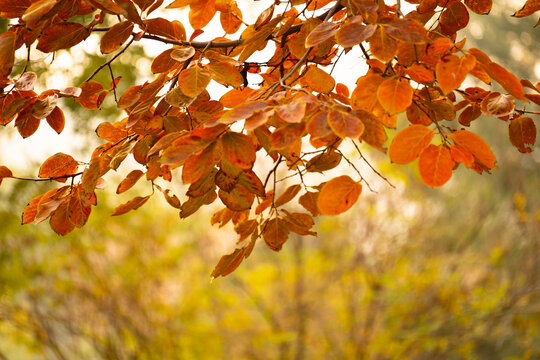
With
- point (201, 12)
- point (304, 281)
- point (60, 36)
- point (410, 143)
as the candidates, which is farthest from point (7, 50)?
point (304, 281)

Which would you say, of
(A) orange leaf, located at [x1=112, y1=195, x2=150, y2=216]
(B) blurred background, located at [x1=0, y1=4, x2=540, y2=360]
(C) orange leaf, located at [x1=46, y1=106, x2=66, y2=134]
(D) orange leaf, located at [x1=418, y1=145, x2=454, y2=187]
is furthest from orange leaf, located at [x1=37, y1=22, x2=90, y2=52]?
(B) blurred background, located at [x1=0, y1=4, x2=540, y2=360]

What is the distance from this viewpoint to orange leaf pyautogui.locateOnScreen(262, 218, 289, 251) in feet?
2.63

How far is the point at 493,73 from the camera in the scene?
1.78 feet

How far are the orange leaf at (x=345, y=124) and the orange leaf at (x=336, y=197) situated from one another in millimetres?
131

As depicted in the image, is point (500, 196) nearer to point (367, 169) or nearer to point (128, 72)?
point (367, 169)

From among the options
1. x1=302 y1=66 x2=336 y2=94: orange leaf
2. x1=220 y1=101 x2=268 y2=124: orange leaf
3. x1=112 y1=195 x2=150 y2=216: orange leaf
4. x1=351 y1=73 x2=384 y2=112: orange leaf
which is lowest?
x1=220 y1=101 x2=268 y2=124: orange leaf

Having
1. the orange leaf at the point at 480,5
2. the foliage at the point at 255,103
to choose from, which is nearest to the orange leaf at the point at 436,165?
the foliage at the point at 255,103

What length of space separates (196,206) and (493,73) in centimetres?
42

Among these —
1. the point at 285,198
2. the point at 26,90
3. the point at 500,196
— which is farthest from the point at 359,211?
the point at 26,90

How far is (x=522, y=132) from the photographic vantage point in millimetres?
725

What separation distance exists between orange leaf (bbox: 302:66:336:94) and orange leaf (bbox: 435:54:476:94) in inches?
7.6

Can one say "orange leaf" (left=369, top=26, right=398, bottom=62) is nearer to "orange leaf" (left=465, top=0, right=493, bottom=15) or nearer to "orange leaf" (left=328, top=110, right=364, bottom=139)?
"orange leaf" (left=328, top=110, right=364, bottom=139)

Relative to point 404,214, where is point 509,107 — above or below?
below

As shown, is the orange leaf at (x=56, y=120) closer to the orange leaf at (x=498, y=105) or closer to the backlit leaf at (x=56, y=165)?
the backlit leaf at (x=56, y=165)
